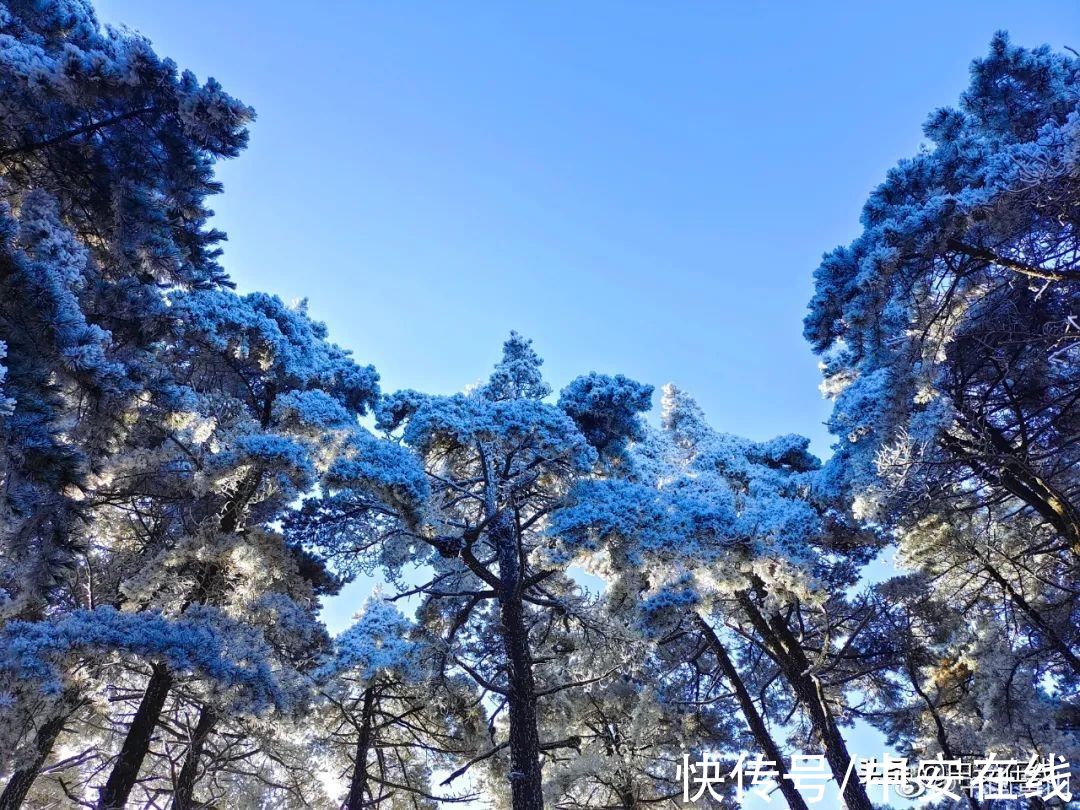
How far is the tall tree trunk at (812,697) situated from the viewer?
32.0 ft

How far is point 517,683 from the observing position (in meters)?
8.22

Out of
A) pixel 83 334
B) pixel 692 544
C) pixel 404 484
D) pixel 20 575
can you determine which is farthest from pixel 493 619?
pixel 83 334

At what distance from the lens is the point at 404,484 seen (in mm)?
8172

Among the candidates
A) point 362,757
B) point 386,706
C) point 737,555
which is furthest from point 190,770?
point 737,555

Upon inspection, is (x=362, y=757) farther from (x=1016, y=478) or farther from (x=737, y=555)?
(x=1016, y=478)

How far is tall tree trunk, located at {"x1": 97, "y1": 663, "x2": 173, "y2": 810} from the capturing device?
708cm

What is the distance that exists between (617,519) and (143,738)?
287 inches

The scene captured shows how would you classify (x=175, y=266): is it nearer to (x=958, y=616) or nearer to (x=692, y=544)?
(x=692, y=544)

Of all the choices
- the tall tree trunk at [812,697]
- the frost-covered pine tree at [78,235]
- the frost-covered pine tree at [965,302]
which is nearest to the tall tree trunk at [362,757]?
the frost-covered pine tree at [78,235]

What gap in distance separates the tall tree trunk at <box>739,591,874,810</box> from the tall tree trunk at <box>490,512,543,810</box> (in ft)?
15.3

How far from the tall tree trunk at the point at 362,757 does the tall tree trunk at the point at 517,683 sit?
3.53 metres

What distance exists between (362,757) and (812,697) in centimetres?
827

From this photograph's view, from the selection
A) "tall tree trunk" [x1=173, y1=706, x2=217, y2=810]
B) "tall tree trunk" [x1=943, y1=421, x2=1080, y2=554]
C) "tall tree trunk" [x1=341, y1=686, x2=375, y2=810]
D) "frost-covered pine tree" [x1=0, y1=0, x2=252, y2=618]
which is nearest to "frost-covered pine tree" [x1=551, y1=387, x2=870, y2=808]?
"tall tree trunk" [x1=943, y1=421, x2=1080, y2=554]

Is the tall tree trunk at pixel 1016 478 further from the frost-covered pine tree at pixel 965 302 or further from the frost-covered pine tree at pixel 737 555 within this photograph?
the frost-covered pine tree at pixel 737 555
